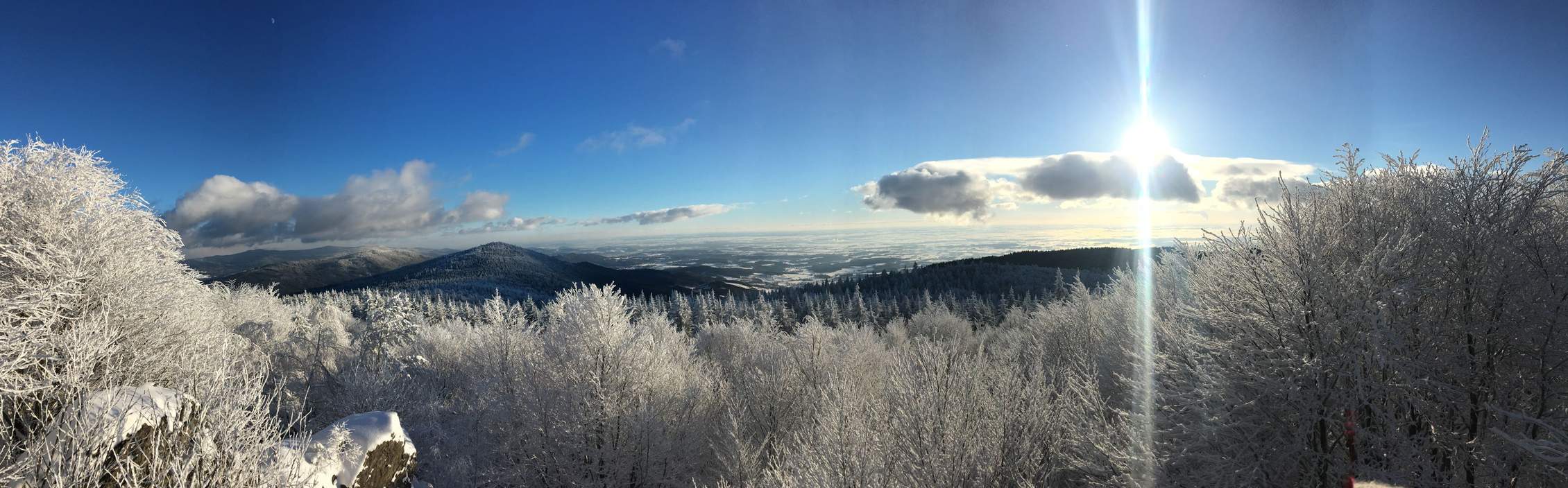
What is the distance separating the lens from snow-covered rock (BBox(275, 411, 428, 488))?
8.30 metres

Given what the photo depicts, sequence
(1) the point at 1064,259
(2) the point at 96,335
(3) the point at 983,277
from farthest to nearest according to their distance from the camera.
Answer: (1) the point at 1064,259, (3) the point at 983,277, (2) the point at 96,335

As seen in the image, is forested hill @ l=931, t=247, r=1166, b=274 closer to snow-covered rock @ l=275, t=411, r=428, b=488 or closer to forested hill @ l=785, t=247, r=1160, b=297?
forested hill @ l=785, t=247, r=1160, b=297

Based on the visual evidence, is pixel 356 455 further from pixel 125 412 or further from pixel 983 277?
pixel 983 277

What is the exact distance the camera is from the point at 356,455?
365 inches

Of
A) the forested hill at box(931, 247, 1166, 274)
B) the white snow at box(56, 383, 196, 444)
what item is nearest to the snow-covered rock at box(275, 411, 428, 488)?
the white snow at box(56, 383, 196, 444)

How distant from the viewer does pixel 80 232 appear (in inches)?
452

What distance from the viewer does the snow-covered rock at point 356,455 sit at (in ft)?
27.2

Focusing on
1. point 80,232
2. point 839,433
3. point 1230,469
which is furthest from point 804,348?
point 80,232

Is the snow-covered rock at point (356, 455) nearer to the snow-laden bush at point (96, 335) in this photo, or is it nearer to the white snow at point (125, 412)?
the snow-laden bush at point (96, 335)

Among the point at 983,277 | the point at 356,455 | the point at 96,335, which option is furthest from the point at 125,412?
the point at 983,277

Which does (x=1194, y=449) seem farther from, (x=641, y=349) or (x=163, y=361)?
(x=163, y=361)

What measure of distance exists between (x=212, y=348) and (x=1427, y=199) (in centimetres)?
2616

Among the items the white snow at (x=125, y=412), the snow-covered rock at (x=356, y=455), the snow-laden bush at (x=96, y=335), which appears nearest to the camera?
the white snow at (x=125, y=412)

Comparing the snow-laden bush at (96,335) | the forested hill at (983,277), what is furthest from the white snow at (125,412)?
the forested hill at (983,277)
